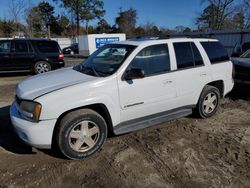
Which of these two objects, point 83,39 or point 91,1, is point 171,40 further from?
point 91,1

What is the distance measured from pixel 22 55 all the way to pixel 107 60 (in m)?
7.81

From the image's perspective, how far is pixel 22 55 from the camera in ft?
35.2

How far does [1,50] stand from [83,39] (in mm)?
14878

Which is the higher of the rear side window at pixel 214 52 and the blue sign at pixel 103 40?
the blue sign at pixel 103 40

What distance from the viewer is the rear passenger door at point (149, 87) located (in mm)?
3854

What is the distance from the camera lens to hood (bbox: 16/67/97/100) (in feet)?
11.4

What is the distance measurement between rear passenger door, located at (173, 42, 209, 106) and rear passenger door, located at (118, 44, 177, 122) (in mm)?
218

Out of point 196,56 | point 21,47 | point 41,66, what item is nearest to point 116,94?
point 196,56

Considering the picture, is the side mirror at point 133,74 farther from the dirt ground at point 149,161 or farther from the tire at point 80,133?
the dirt ground at point 149,161

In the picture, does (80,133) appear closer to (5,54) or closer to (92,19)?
(5,54)

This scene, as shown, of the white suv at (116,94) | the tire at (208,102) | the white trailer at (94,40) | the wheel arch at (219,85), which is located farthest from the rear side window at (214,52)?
the white trailer at (94,40)

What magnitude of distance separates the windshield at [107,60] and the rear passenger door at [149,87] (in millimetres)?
220

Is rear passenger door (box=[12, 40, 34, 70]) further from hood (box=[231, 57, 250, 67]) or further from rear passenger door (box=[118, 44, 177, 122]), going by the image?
hood (box=[231, 57, 250, 67])

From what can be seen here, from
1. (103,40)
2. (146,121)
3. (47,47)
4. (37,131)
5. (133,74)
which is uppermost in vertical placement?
(103,40)
